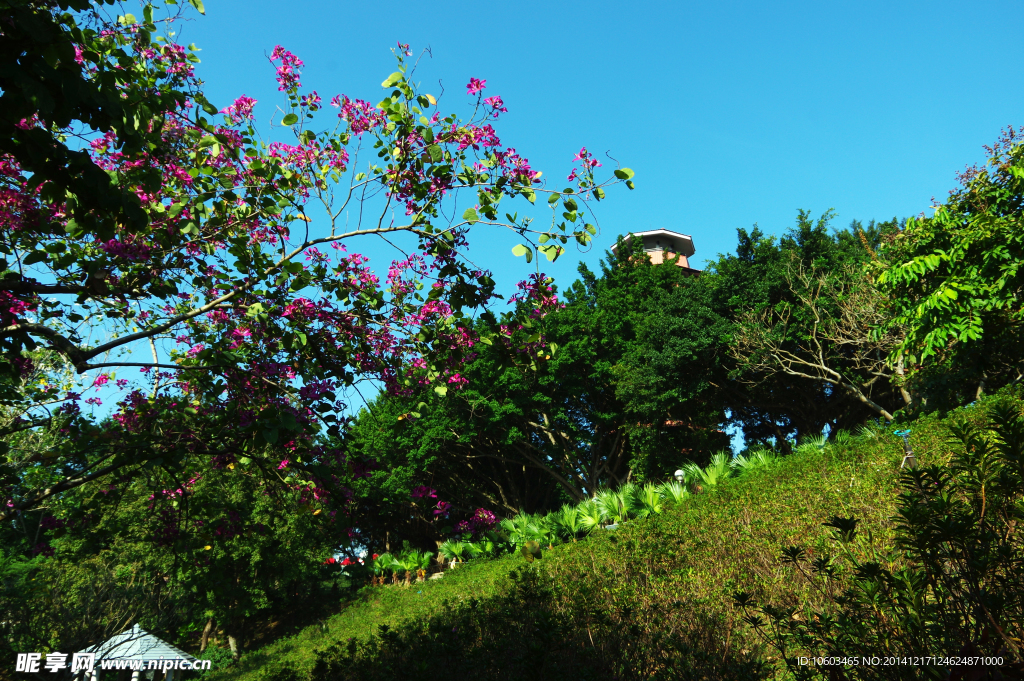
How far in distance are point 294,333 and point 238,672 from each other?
65.0 feet

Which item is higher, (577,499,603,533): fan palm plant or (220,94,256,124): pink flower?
(220,94,256,124): pink flower

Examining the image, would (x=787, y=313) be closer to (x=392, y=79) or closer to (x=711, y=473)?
(x=711, y=473)

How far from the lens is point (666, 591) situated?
7.33 metres

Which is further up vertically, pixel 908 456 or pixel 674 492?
pixel 674 492

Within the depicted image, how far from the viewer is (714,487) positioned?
1284 centimetres

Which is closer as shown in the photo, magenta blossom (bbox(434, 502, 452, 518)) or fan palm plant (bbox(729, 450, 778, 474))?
fan palm plant (bbox(729, 450, 778, 474))

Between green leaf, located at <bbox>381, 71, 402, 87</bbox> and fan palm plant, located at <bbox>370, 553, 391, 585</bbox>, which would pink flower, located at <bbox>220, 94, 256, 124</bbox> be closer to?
green leaf, located at <bbox>381, 71, 402, 87</bbox>

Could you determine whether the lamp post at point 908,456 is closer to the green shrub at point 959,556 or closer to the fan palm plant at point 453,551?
the green shrub at point 959,556

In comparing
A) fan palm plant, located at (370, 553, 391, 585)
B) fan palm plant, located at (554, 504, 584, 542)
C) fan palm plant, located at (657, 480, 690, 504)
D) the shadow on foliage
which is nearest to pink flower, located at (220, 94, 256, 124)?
the shadow on foliage

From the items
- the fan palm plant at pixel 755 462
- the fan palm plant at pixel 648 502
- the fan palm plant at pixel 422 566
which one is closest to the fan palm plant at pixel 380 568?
the fan palm plant at pixel 422 566

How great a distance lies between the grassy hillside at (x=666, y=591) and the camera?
4.92m

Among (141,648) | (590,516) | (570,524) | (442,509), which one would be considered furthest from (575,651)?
(442,509)

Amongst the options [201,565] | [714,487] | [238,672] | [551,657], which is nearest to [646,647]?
[551,657]

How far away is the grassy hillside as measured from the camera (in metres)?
4.92
